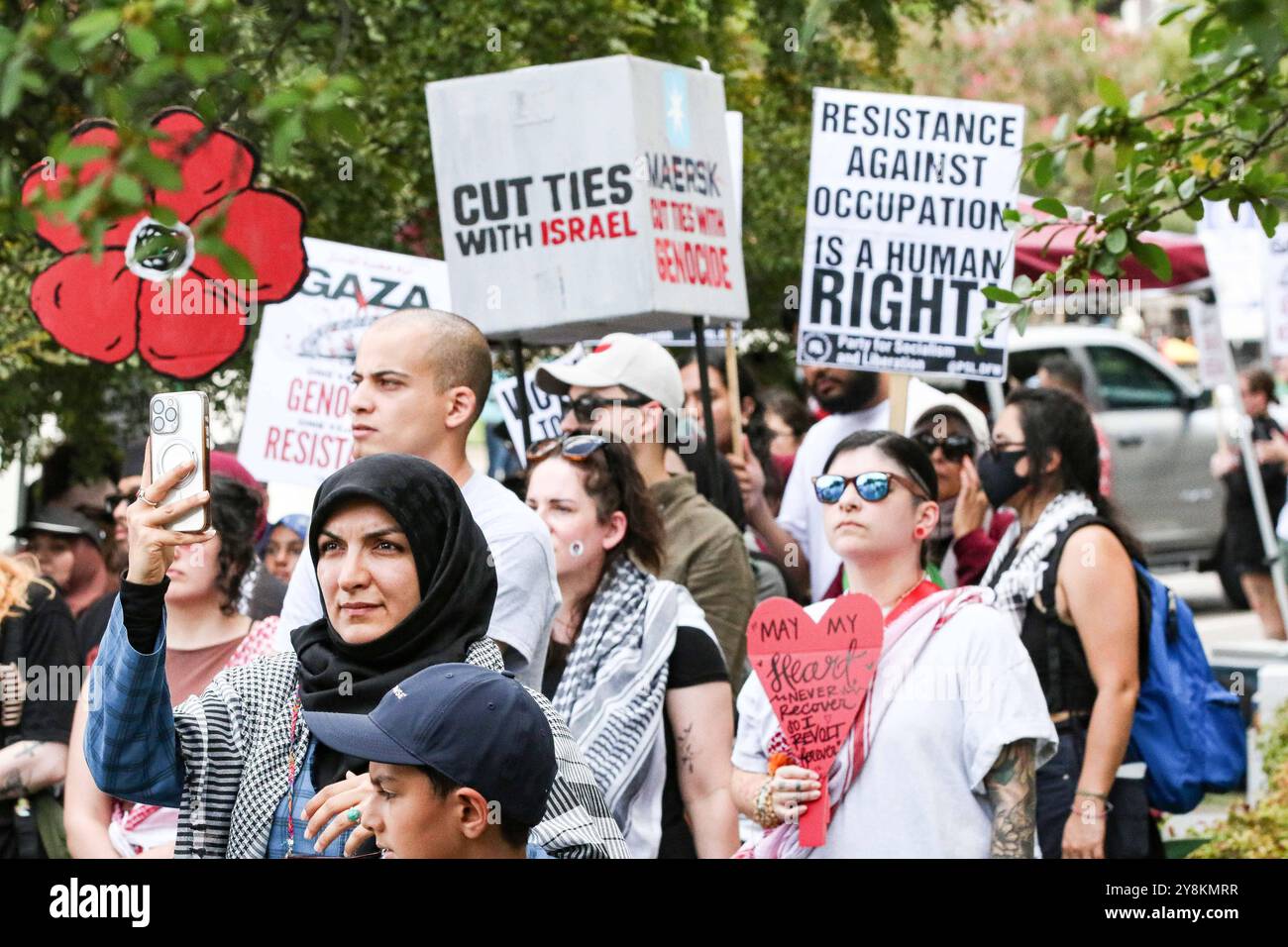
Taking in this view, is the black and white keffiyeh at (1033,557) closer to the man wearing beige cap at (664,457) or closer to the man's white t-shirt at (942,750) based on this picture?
the man wearing beige cap at (664,457)

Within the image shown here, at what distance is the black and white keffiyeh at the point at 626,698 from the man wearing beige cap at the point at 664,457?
19.9 inches

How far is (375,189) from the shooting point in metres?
9.92

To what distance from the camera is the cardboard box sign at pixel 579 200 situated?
20.1 feet

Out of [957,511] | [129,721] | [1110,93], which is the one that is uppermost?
[1110,93]

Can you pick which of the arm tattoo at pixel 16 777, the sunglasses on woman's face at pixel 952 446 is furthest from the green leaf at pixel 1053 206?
the arm tattoo at pixel 16 777

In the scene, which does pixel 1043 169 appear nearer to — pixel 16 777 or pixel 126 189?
pixel 126 189

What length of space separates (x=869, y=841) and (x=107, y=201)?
2531 millimetres

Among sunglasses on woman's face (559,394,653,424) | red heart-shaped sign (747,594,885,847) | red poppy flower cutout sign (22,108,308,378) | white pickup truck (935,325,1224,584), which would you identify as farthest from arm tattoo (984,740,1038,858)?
white pickup truck (935,325,1224,584)

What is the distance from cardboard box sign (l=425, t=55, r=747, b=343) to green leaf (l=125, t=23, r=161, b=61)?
3.94 meters

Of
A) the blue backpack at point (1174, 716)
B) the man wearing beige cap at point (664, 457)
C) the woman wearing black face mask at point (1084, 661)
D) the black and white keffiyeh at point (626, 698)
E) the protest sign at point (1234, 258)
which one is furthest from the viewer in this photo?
the protest sign at point (1234, 258)

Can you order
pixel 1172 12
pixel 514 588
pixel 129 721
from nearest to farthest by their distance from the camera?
pixel 129 721, pixel 1172 12, pixel 514 588

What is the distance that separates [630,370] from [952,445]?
3.91 feet

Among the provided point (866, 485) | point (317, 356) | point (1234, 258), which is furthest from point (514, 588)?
point (1234, 258)

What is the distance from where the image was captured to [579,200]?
6.21 m
